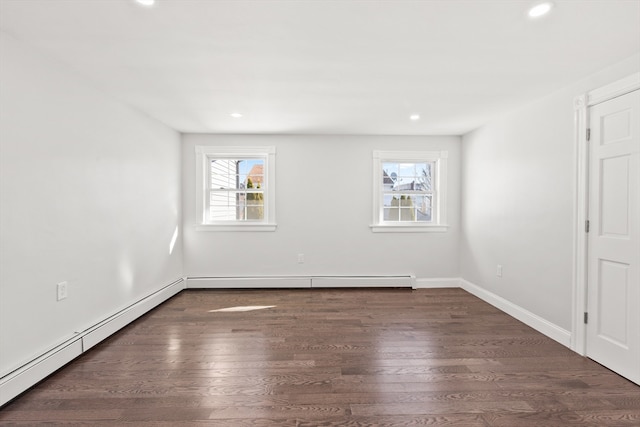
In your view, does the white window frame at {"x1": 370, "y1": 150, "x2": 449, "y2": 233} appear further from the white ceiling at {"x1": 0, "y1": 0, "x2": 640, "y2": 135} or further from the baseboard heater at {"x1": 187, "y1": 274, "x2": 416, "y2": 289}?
the white ceiling at {"x1": 0, "y1": 0, "x2": 640, "y2": 135}

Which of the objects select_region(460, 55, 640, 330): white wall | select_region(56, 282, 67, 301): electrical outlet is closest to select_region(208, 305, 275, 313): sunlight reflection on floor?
select_region(56, 282, 67, 301): electrical outlet

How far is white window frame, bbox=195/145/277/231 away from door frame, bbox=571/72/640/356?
342 centimetres

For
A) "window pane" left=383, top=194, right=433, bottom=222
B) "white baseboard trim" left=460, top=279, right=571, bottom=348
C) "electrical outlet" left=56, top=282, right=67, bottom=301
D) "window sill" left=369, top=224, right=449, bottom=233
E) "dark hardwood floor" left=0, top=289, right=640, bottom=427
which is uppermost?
"window pane" left=383, top=194, right=433, bottom=222

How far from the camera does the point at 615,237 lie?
2.33 meters

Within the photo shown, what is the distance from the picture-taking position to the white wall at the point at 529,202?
9.04 feet

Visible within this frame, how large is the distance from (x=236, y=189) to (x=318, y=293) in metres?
1.95

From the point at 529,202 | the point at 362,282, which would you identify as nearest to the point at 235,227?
the point at 362,282

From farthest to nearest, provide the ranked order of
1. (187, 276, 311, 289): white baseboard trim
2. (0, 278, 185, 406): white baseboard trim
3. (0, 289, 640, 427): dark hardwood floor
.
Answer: (187, 276, 311, 289): white baseboard trim → (0, 278, 185, 406): white baseboard trim → (0, 289, 640, 427): dark hardwood floor

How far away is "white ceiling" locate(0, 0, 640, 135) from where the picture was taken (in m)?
1.71

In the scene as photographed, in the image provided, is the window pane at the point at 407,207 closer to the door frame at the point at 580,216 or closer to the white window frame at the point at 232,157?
the white window frame at the point at 232,157

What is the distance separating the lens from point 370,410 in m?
1.86

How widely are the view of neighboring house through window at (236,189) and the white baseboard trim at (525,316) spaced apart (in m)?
3.18

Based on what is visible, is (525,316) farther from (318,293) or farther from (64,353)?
(64,353)

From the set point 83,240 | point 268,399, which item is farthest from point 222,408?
point 83,240
